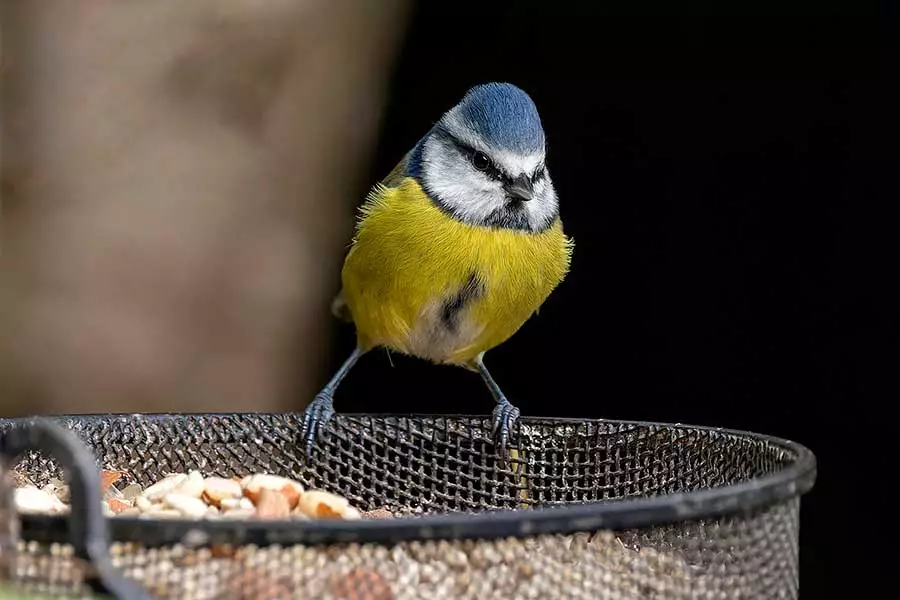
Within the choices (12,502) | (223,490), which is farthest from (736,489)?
(223,490)

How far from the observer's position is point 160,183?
383cm

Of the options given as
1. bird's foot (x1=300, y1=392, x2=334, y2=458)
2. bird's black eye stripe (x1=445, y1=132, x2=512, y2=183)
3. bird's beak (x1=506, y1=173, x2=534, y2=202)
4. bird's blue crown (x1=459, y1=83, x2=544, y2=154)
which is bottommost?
bird's foot (x1=300, y1=392, x2=334, y2=458)

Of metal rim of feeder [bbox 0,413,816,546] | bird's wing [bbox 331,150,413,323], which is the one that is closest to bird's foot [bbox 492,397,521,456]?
bird's wing [bbox 331,150,413,323]

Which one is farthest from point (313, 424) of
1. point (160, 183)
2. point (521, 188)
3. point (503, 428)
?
point (160, 183)

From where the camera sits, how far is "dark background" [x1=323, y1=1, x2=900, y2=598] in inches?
151

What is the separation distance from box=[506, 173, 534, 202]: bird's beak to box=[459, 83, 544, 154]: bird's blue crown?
70mm

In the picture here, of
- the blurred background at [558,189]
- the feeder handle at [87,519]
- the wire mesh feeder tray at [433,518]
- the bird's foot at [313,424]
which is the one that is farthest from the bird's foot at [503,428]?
the blurred background at [558,189]

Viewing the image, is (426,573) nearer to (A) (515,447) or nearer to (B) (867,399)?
(A) (515,447)

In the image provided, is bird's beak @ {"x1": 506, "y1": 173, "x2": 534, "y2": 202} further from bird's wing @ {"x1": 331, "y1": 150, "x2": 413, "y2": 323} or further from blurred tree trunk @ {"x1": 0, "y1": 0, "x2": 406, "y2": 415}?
blurred tree trunk @ {"x1": 0, "y1": 0, "x2": 406, "y2": 415}

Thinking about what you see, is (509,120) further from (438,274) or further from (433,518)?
(433,518)

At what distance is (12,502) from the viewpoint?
1.11 m

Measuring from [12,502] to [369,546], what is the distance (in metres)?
0.35

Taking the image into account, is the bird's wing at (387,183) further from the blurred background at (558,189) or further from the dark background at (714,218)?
the dark background at (714,218)

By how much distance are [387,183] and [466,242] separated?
375 mm
